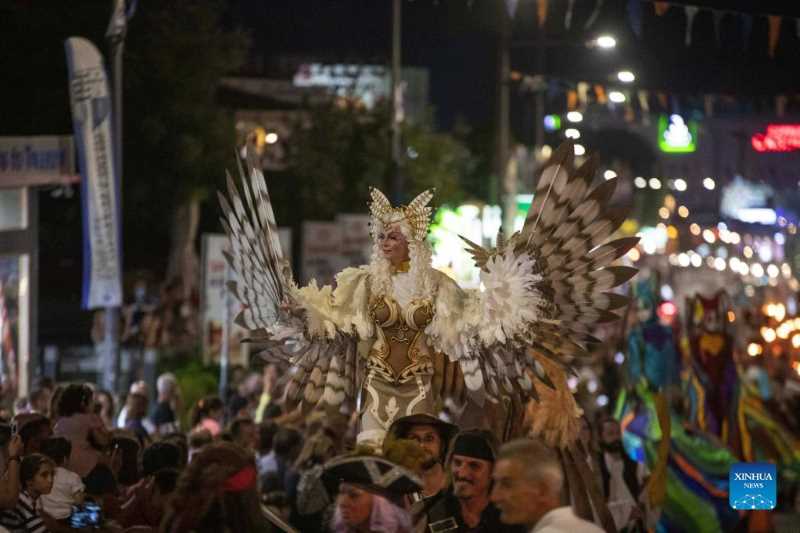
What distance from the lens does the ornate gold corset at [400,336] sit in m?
10.6

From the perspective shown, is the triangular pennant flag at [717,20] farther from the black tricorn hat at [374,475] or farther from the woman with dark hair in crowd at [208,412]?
the black tricorn hat at [374,475]

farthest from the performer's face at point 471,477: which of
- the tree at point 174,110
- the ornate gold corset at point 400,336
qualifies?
the tree at point 174,110

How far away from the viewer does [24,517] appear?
30.4 ft

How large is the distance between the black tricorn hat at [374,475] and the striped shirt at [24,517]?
10.1 feet

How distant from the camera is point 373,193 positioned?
1072cm

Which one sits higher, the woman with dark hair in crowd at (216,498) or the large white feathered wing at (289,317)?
the large white feathered wing at (289,317)

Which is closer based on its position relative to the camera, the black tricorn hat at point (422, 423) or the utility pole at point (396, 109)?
the black tricorn hat at point (422, 423)

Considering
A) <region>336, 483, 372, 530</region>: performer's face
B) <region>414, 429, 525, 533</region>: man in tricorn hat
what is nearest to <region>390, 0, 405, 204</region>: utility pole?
<region>414, 429, 525, 533</region>: man in tricorn hat

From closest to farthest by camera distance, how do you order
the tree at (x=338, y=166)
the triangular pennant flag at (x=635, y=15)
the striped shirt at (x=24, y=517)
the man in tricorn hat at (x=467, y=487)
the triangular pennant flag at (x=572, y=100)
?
the man in tricorn hat at (x=467, y=487), the striped shirt at (x=24, y=517), the triangular pennant flag at (x=635, y=15), the triangular pennant flag at (x=572, y=100), the tree at (x=338, y=166)

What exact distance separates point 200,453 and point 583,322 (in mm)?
3789

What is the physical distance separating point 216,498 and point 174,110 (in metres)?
33.0

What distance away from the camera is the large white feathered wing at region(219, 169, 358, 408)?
1070 cm

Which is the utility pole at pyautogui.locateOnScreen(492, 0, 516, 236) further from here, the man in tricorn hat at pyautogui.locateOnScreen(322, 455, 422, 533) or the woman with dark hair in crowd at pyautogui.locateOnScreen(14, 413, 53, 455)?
the man in tricorn hat at pyautogui.locateOnScreen(322, 455, 422, 533)

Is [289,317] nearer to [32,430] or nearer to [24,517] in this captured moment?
[32,430]
